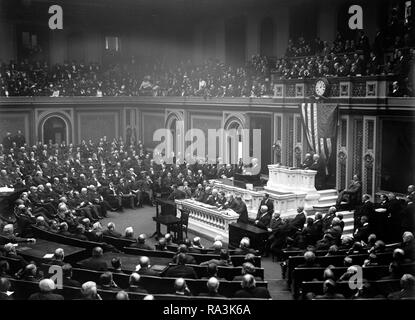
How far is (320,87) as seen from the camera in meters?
19.3

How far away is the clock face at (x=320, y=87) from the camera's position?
62.9 feet

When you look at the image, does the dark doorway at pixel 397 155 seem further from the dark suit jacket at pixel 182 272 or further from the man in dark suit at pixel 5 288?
the man in dark suit at pixel 5 288

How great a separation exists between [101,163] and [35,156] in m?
Result: 3.28

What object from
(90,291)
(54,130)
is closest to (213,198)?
(90,291)

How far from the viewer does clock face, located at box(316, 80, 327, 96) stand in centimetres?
1916

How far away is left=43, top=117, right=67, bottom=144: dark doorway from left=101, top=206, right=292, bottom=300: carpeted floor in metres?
11.5

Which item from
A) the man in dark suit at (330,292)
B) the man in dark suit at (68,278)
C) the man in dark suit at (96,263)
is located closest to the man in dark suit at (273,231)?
the man in dark suit at (96,263)

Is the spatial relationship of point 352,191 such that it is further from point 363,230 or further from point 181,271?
point 181,271

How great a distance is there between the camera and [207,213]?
17406 mm

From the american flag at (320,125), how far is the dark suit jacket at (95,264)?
36.0 ft

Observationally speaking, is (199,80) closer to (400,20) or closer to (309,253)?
(400,20)

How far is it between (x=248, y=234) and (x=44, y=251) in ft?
18.2
